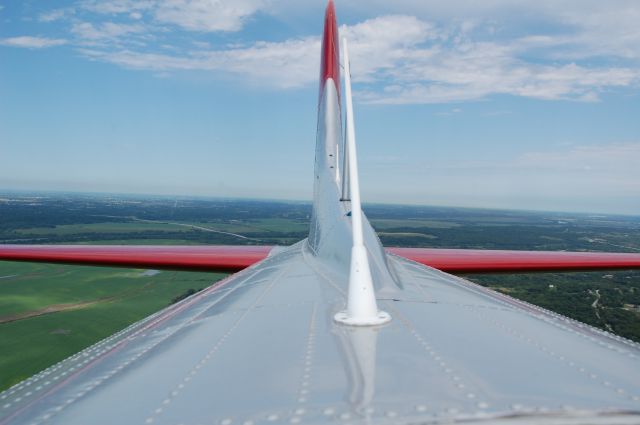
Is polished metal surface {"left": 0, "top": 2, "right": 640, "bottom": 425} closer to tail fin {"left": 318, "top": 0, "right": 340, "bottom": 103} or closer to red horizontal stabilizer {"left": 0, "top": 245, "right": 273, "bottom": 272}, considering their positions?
red horizontal stabilizer {"left": 0, "top": 245, "right": 273, "bottom": 272}

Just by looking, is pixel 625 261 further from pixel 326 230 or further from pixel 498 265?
pixel 326 230

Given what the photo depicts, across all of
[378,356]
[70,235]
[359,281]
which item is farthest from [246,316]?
[70,235]

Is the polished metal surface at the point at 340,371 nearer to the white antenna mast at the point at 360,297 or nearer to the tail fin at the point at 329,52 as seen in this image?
the white antenna mast at the point at 360,297

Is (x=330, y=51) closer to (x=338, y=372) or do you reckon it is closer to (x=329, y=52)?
(x=329, y=52)

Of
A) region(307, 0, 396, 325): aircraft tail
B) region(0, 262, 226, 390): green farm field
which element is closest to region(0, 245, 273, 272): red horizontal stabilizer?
region(307, 0, 396, 325): aircraft tail

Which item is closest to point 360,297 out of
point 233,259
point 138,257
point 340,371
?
point 340,371

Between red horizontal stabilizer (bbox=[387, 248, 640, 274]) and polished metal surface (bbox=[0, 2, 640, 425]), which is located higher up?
polished metal surface (bbox=[0, 2, 640, 425])

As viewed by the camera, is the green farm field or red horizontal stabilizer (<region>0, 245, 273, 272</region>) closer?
red horizontal stabilizer (<region>0, 245, 273, 272</region>)
